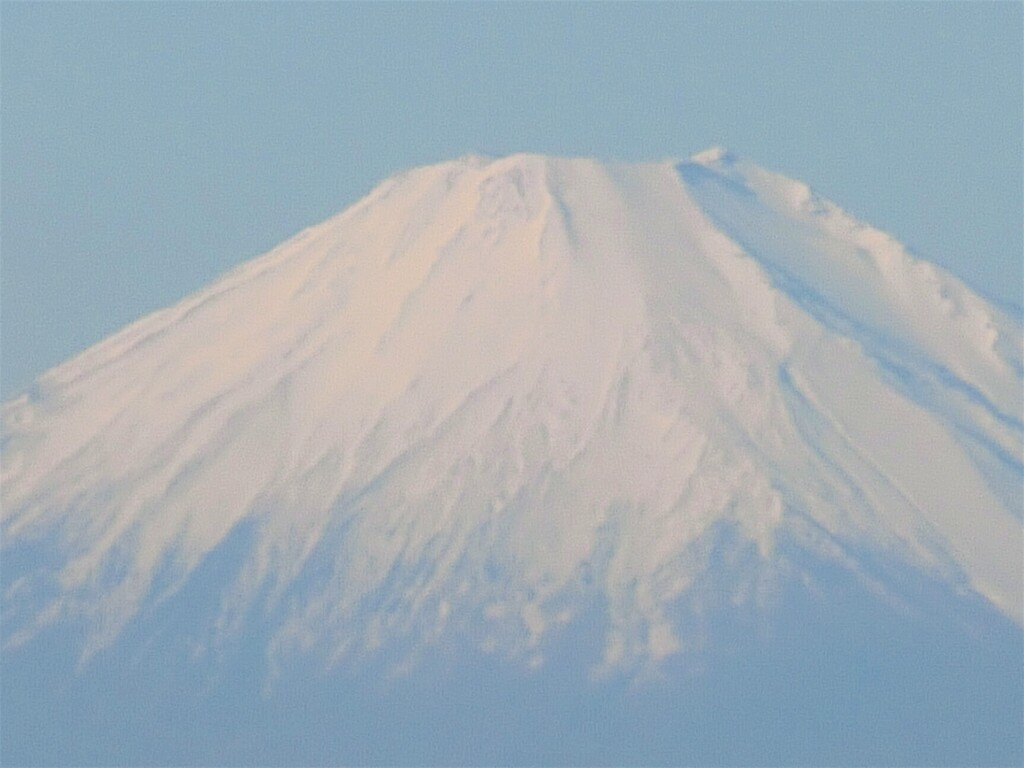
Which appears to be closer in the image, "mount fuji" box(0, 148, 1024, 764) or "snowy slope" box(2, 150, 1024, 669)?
"mount fuji" box(0, 148, 1024, 764)

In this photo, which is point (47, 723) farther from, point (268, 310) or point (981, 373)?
point (981, 373)

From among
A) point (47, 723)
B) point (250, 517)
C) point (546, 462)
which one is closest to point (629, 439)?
point (546, 462)

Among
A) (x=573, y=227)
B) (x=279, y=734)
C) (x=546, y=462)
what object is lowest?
(x=279, y=734)

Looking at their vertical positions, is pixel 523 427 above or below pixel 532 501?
above

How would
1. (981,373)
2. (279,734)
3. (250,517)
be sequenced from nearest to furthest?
(279,734) → (250,517) → (981,373)

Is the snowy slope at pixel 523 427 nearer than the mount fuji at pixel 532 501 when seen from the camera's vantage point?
No
